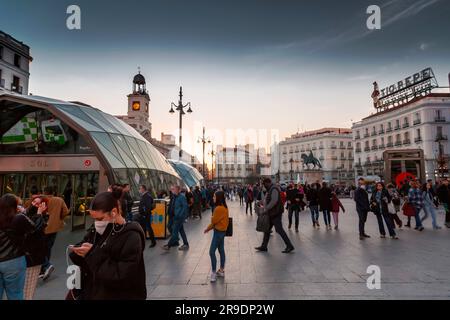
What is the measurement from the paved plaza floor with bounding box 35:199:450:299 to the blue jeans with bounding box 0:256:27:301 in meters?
1.57

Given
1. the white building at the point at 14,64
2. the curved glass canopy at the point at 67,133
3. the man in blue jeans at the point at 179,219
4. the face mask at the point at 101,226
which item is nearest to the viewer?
the face mask at the point at 101,226

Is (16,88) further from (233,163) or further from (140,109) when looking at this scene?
(233,163)

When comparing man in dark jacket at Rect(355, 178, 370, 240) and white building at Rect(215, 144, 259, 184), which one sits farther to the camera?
white building at Rect(215, 144, 259, 184)

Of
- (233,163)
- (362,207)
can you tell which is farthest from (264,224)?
(233,163)

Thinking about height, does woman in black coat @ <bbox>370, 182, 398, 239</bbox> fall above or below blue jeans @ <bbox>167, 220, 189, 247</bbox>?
above

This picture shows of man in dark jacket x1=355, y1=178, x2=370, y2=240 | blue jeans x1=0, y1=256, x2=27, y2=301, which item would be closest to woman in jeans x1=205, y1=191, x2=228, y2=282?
blue jeans x1=0, y1=256, x2=27, y2=301

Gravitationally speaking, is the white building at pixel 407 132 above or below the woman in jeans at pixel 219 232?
above

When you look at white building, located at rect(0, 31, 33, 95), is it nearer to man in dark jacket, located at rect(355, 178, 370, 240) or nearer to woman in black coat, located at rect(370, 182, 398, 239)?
man in dark jacket, located at rect(355, 178, 370, 240)

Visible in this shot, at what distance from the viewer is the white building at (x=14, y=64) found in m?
35.8

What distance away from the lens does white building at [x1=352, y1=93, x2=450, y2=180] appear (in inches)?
1823

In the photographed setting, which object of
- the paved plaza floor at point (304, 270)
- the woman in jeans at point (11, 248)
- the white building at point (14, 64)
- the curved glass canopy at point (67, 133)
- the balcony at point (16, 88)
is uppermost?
the white building at point (14, 64)

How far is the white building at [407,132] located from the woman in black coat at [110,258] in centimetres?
4457

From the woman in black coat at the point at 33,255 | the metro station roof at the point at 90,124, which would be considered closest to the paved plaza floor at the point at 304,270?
the woman in black coat at the point at 33,255

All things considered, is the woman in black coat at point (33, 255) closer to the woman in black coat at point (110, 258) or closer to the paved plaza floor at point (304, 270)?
the paved plaza floor at point (304, 270)
